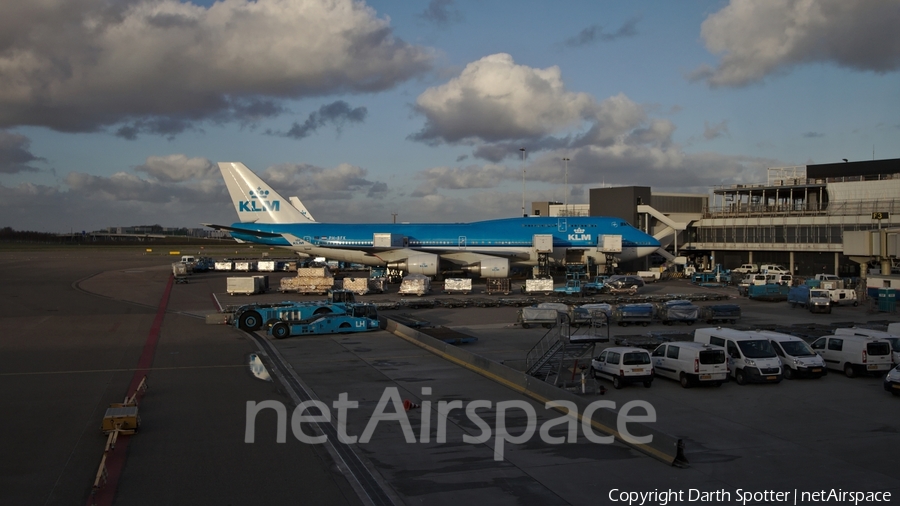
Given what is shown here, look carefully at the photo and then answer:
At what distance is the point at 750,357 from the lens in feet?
73.9

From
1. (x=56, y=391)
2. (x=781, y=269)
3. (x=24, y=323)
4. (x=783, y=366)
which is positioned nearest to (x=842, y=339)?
(x=783, y=366)

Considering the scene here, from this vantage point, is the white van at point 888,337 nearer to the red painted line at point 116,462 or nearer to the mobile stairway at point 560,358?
the mobile stairway at point 560,358

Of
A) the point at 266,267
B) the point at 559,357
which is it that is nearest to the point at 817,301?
the point at 559,357

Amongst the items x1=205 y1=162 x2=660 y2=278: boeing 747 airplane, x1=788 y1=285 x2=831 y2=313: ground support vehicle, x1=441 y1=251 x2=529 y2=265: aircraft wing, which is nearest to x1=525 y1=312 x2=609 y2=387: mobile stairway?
x1=788 y1=285 x2=831 y2=313: ground support vehicle

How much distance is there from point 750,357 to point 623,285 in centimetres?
3321

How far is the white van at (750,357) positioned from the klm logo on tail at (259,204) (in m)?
51.8

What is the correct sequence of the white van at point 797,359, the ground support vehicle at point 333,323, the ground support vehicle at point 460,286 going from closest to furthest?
1. the white van at point 797,359
2. the ground support vehicle at point 333,323
3. the ground support vehicle at point 460,286

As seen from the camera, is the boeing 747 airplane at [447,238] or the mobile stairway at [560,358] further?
the boeing 747 airplane at [447,238]

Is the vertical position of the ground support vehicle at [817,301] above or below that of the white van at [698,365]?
above

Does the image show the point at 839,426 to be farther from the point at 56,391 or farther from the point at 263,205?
the point at 263,205

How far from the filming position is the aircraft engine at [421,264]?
6022 centimetres

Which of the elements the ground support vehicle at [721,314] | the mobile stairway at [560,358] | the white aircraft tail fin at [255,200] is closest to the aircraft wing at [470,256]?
the white aircraft tail fin at [255,200]

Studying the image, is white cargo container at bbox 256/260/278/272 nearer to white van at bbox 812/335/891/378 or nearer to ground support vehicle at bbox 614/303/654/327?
ground support vehicle at bbox 614/303/654/327

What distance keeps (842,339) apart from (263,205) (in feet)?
180
